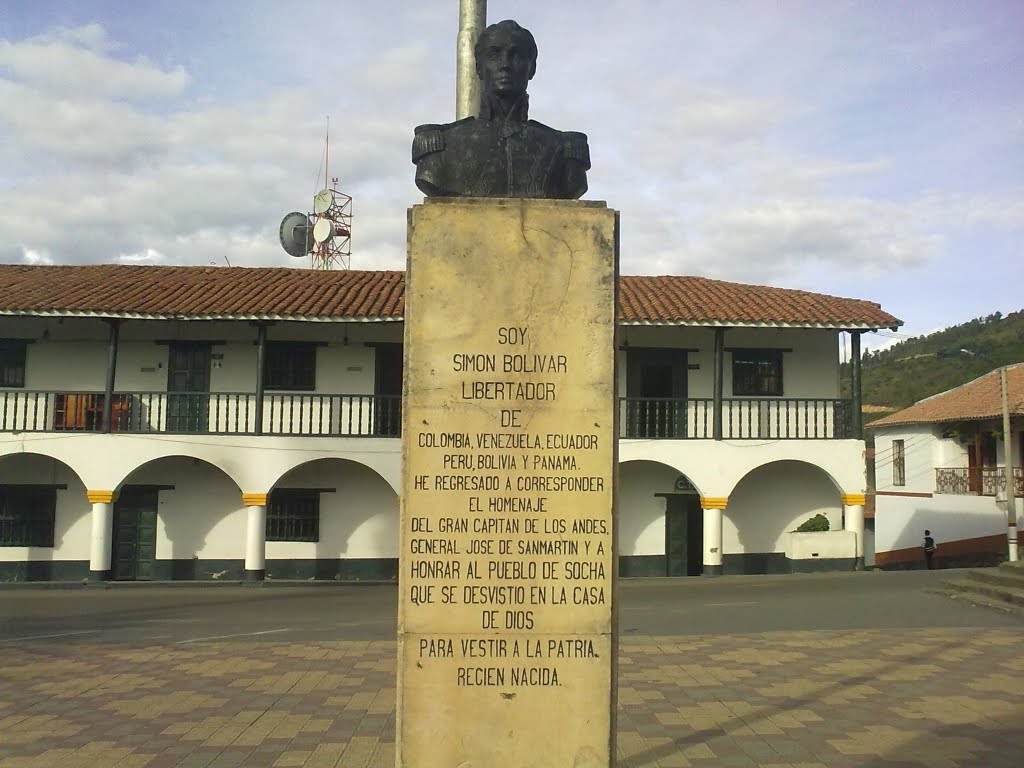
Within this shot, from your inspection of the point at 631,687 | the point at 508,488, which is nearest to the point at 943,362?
the point at 631,687

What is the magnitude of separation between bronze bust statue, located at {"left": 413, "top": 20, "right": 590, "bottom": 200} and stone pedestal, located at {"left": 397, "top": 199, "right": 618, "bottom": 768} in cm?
47

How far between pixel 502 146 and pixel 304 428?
1419 centimetres

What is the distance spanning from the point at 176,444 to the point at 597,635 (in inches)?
582

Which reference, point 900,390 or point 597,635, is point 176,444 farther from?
point 900,390

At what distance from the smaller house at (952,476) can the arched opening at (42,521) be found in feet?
72.1

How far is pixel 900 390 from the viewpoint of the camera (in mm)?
54688

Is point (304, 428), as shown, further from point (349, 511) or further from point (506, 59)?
point (506, 59)

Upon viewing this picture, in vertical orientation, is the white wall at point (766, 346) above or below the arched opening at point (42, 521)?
above

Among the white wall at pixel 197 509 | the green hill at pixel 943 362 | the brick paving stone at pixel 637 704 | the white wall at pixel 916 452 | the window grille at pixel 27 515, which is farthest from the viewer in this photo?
the green hill at pixel 943 362

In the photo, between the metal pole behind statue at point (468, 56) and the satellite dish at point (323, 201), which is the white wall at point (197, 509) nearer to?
the satellite dish at point (323, 201)

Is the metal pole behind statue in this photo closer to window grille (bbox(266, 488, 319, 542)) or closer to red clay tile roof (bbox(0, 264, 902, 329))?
red clay tile roof (bbox(0, 264, 902, 329))

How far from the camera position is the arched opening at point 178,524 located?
18.2m

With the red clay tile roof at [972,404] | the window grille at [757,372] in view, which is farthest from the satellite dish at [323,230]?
the red clay tile roof at [972,404]

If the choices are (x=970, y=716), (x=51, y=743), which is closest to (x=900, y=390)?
(x=970, y=716)
